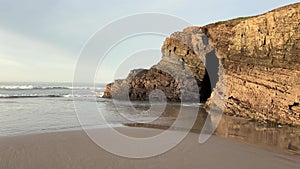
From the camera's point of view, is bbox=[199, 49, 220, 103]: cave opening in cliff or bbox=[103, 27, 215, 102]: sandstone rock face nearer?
bbox=[199, 49, 220, 103]: cave opening in cliff

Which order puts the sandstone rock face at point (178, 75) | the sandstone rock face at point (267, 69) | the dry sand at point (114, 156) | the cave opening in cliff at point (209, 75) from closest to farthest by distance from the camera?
1. the dry sand at point (114, 156)
2. the sandstone rock face at point (267, 69)
3. the cave opening in cliff at point (209, 75)
4. the sandstone rock face at point (178, 75)

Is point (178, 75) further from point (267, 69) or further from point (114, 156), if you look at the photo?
point (114, 156)

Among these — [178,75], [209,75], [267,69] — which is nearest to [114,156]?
[267,69]

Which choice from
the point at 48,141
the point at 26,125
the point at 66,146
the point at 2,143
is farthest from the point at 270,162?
the point at 26,125

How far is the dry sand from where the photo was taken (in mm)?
6828

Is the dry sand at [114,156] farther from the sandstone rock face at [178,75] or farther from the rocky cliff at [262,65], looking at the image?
the sandstone rock face at [178,75]

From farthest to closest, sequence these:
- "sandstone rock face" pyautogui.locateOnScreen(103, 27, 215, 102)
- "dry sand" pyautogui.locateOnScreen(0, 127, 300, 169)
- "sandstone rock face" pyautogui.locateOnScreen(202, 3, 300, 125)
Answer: "sandstone rock face" pyautogui.locateOnScreen(103, 27, 215, 102)
"sandstone rock face" pyautogui.locateOnScreen(202, 3, 300, 125)
"dry sand" pyautogui.locateOnScreen(0, 127, 300, 169)

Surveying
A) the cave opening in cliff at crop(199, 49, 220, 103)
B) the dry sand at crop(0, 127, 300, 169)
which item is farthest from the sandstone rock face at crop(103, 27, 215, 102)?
the dry sand at crop(0, 127, 300, 169)

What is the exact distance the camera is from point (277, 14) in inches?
682

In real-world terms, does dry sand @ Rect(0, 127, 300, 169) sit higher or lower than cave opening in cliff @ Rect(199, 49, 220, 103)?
lower

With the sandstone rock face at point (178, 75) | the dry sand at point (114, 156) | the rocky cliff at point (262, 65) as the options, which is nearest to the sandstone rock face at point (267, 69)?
the rocky cliff at point (262, 65)

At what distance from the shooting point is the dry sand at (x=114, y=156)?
22.4 feet

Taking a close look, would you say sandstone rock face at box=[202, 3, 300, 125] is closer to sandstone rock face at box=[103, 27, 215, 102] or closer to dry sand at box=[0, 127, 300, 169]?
dry sand at box=[0, 127, 300, 169]

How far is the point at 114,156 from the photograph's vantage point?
25.1 ft
